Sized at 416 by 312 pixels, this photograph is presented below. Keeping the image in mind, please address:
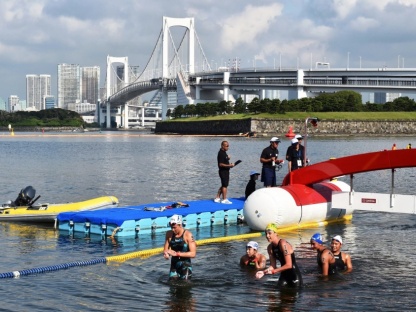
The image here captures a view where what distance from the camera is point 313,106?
126625 mm

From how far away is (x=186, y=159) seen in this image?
56688 millimetres

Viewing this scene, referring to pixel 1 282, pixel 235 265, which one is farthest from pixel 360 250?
pixel 1 282

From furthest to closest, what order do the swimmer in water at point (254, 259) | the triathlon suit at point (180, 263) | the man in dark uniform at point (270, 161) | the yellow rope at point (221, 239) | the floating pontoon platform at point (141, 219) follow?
1. the man in dark uniform at point (270, 161)
2. the floating pontoon platform at point (141, 219)
3. the yellow rope at point (221, 239)
4. the swimmer in water at point (254, 259)
5. the triathlon suit at point (180, 263)

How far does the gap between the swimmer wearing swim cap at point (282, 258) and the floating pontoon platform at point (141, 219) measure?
20.2 feet

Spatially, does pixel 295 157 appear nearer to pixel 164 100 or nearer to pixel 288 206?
pixel 288 206

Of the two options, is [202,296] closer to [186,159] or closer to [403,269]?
[403,269]

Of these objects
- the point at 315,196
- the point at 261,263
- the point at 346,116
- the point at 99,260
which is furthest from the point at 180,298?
the point at 346,116

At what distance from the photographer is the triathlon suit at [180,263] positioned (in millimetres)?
12359

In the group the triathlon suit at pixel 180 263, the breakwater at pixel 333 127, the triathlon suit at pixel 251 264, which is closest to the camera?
the triathlon suit at pixel 180 263

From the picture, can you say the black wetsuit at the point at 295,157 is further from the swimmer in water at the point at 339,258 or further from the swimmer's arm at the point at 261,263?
the swimmer's arm at the point at 261,263

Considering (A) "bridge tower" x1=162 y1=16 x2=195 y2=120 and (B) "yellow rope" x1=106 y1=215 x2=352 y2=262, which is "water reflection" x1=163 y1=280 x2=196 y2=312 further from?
(A) "bridge tower" x1=162 y1=16 x2=195 y2=120

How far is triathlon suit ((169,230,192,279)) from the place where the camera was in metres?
12.4

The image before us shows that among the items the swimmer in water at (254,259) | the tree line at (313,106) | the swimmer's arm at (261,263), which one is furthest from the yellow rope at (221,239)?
the tree line at (313,106)

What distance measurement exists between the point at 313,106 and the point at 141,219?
11012 cm
